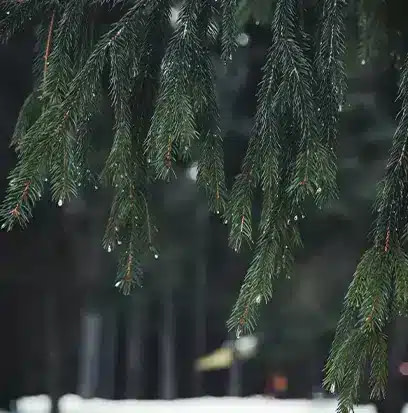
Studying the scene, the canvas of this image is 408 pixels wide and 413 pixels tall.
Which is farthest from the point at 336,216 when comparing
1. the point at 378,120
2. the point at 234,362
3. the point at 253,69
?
the point at 234,362

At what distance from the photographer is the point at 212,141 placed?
1.12 metres

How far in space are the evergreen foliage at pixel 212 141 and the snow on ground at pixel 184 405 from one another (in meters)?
2.47

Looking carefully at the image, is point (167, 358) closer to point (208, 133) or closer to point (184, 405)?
point (184, 405)

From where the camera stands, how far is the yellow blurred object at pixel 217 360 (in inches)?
131

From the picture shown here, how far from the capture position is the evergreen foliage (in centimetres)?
95

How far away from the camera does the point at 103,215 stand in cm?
304

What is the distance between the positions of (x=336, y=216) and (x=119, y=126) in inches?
76.5

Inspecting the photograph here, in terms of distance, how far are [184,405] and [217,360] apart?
1.26 feet

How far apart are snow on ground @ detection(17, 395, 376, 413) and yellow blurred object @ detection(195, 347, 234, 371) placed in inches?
8.2

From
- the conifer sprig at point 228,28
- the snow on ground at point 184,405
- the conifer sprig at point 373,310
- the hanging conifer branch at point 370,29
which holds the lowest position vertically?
the snow on ground at point 184,405

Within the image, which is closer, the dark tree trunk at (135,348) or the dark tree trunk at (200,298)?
the dark tree trunk at (200,298)

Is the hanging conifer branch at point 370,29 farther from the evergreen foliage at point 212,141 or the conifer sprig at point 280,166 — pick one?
the conifer sprig at point 280,166

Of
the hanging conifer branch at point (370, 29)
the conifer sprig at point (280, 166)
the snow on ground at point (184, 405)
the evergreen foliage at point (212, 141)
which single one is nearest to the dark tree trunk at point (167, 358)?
the snow on ground at point (184, 405)

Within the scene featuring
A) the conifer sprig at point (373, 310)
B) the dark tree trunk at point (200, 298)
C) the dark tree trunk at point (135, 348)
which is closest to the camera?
the conifer sprig at point (373, 310)
